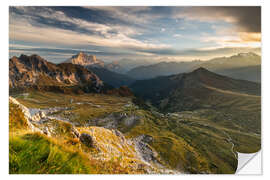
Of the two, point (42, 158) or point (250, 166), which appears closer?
point (42, 158)

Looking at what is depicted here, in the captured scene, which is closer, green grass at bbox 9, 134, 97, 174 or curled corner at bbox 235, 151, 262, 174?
green grass at bbox 9, 134, 97, 174

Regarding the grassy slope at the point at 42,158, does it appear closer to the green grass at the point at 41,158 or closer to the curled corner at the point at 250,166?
the green grass at the point at 41,158

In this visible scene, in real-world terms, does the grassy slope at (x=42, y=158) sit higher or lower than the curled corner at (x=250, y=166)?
higher

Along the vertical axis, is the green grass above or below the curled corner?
above

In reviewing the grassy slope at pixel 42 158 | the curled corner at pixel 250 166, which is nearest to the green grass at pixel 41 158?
the grassy slope at pixel 42 158

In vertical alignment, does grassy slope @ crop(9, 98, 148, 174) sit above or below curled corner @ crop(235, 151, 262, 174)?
above

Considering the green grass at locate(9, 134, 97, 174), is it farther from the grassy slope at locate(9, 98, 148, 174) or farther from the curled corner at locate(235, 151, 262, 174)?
the curled corner at locate(235, 151, 262, 174)

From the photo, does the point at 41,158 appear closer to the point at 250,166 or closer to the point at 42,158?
the point at 42,158

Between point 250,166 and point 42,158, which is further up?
point 42,158

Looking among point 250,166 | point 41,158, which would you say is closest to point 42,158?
point 41,158

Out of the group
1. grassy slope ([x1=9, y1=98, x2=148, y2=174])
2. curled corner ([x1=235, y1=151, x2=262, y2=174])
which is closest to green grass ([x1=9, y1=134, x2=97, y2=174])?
grassy slope ([x1=9, y1=98, x2=148, y2=174])

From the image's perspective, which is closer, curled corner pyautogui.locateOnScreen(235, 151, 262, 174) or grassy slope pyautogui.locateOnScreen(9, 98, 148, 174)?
grassy slope pyautogui.locateOnScreen(9, 98, 148, 174)
